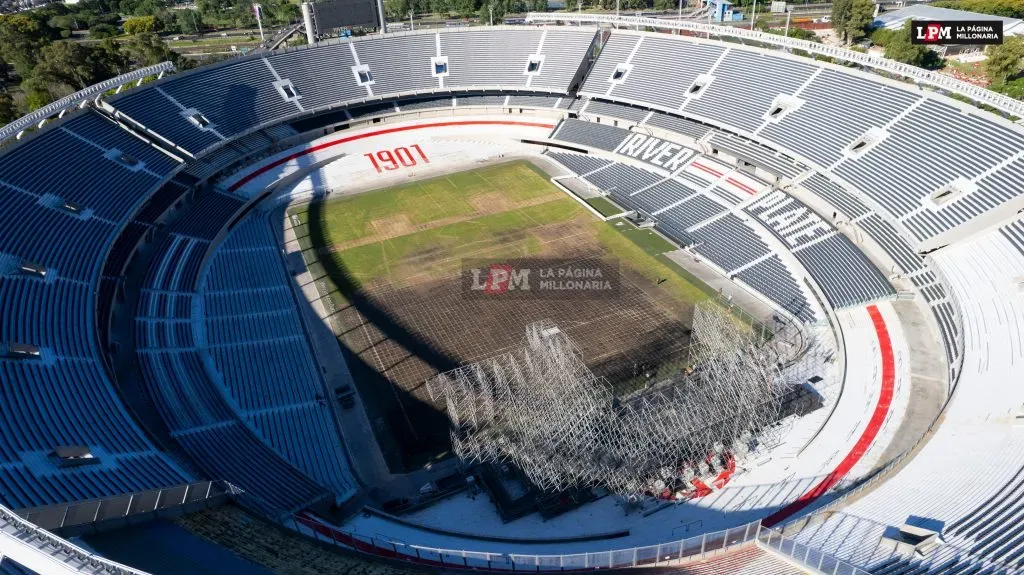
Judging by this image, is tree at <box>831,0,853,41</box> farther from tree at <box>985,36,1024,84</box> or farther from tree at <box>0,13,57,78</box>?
tree at <box>0,13,57,78</box>

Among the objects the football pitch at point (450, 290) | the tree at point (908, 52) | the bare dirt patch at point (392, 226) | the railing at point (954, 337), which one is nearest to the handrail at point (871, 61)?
the railing at point (954, 337)

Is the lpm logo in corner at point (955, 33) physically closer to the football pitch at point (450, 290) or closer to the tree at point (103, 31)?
the football pitch at point (450, 290)

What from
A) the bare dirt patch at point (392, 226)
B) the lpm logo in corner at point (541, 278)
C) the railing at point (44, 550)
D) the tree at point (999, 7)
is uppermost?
the tree at point (999, 7)

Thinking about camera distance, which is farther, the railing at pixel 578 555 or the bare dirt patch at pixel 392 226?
the bare dirt patch at pixel 392 226

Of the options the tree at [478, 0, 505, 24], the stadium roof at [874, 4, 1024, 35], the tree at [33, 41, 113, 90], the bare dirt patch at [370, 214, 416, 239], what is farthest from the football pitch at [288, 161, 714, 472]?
the stadium roof at [874, 4, 1024, 35]

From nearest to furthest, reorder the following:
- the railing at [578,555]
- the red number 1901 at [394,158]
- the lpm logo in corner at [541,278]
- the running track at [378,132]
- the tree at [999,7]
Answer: the railing at [578,555] → the lpm logo in corner at [541,278] → the running track at [378,132] → the red number 1901 at [394,158] → the tree at [999,7]

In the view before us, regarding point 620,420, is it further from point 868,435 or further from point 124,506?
point 124,506

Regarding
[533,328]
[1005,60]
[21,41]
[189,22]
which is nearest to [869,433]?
[533,328]
